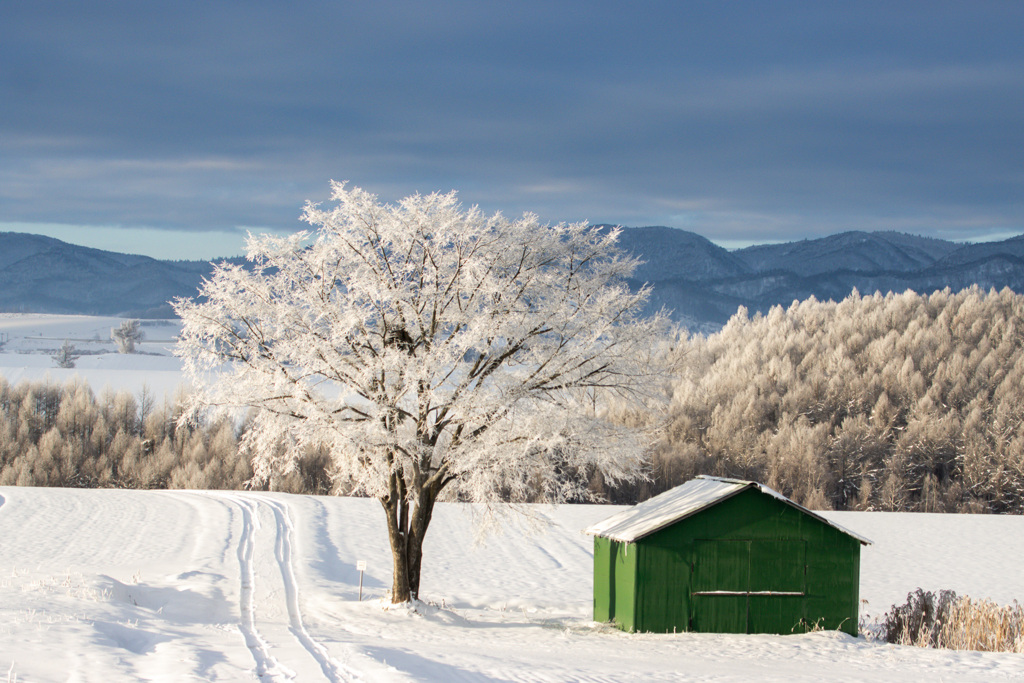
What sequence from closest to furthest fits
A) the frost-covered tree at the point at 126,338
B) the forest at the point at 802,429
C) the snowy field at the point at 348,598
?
the snowy field at the point at 348,598 → the forest at the point at 802,429 → the frost-covered tree at the point at 126,338

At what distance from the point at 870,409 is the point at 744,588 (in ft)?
120

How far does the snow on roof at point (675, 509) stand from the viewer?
16234 millimetres

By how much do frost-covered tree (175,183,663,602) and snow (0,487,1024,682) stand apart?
263 centimetres

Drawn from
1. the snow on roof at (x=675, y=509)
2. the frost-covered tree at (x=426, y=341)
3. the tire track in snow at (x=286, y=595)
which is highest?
the frost-covered tree at (x=426, y=341)

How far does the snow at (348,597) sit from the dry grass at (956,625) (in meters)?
1.69

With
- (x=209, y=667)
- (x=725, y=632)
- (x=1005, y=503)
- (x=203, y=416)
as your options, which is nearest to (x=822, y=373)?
(x=1005, y=503)

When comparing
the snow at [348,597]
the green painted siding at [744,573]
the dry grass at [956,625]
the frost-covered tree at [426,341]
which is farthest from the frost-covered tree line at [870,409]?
the frost-covered tree at [426,341]

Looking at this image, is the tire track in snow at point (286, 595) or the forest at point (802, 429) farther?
the forest at point (802, 429)

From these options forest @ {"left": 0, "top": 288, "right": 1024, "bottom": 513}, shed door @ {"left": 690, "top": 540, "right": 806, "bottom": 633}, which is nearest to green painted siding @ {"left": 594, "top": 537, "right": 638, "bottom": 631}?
shed door @ {"left": 690, "top": 540, "right": 806, "bottom": 633}

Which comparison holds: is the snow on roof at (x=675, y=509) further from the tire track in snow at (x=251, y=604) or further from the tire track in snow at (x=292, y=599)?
the tire track in snow at (x=251, y=604)

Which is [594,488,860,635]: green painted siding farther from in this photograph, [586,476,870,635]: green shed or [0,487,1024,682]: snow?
[0,487,1024,682]: snow

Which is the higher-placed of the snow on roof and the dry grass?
the snow on roof

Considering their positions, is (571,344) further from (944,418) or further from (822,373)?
(822,373)

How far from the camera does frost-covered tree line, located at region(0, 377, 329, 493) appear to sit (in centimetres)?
4425
